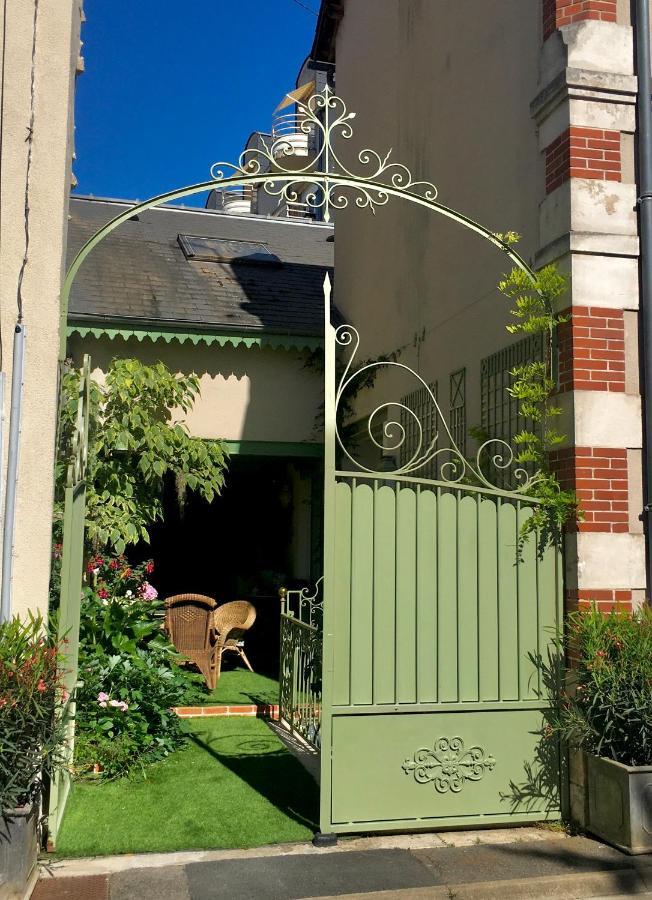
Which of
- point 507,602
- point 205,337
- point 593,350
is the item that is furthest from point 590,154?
point 205,337

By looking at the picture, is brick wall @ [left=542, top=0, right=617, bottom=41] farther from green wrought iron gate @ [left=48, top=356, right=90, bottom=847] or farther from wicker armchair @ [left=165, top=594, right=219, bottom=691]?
wicker armchair @ [left=165, top=594, right=219, bottom=691]

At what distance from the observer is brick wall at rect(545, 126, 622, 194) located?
17.7 feet

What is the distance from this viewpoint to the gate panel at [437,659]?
16.1 ft

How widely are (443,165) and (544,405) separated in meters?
3.48

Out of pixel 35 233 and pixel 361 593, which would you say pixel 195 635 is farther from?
pixel 35 233

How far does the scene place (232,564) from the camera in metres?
14.6

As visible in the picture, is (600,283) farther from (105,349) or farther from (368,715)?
(105,349)

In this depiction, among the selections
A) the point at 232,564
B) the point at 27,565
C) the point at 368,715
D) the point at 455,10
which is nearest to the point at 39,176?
the point at 27,565

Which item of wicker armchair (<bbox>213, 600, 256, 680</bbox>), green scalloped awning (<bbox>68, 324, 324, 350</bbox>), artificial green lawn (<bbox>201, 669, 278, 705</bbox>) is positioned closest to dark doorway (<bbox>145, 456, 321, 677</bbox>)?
artificial green lawn (<bbox>201, 669, 278, 705</bbox>)

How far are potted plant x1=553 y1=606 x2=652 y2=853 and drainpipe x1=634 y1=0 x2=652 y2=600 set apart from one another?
0.52 m

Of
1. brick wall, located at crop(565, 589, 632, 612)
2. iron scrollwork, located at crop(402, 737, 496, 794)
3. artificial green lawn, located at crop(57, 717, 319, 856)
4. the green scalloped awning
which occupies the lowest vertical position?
artificial green lawn, located at crop(57, 717, 319, 856)

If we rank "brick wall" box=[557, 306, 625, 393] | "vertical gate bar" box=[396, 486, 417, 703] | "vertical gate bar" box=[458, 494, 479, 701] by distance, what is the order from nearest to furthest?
"vertical gate bar" box=[396, 486, 417, 703] < "vertical gate bar" box=[458, 494, 479, 701] < "brick wall" box=[557, 306, 625, 393]

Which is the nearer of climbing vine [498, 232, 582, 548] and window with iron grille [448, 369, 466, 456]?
climbing vine [498, 232, 582, 548]

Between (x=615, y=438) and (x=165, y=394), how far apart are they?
5.25 meters
